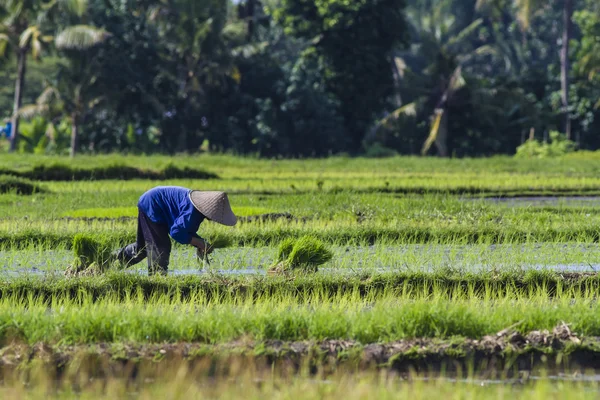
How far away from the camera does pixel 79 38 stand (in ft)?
105

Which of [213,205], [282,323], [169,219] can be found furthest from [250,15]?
[282,323]

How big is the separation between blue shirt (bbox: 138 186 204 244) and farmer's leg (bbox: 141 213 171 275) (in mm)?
77

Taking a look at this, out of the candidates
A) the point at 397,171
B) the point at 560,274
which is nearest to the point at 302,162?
the point at 397,171

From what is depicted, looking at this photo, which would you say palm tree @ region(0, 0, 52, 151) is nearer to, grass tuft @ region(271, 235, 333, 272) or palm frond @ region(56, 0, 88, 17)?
palm frond @ region(56, 0, 88, 17)

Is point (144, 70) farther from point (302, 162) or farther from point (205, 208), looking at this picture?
point (205, 208)

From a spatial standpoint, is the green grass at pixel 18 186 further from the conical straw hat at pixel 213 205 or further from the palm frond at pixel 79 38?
the palm frond at pixel 79 38

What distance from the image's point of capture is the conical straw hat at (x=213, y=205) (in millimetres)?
8180

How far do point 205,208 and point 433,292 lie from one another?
177cm

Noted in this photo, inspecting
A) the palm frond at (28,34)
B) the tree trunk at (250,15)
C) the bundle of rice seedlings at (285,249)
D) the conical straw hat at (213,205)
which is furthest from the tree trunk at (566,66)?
the conical straw hat at (213,205)

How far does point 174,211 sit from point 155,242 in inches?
15.2

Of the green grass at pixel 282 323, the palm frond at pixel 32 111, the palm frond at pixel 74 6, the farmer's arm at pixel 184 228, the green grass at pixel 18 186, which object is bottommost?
the green grass at pixel 18 186

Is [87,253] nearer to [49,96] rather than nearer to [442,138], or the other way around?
[49,96]

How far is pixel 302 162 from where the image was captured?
2944 cm

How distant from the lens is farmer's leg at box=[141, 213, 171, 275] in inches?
350
